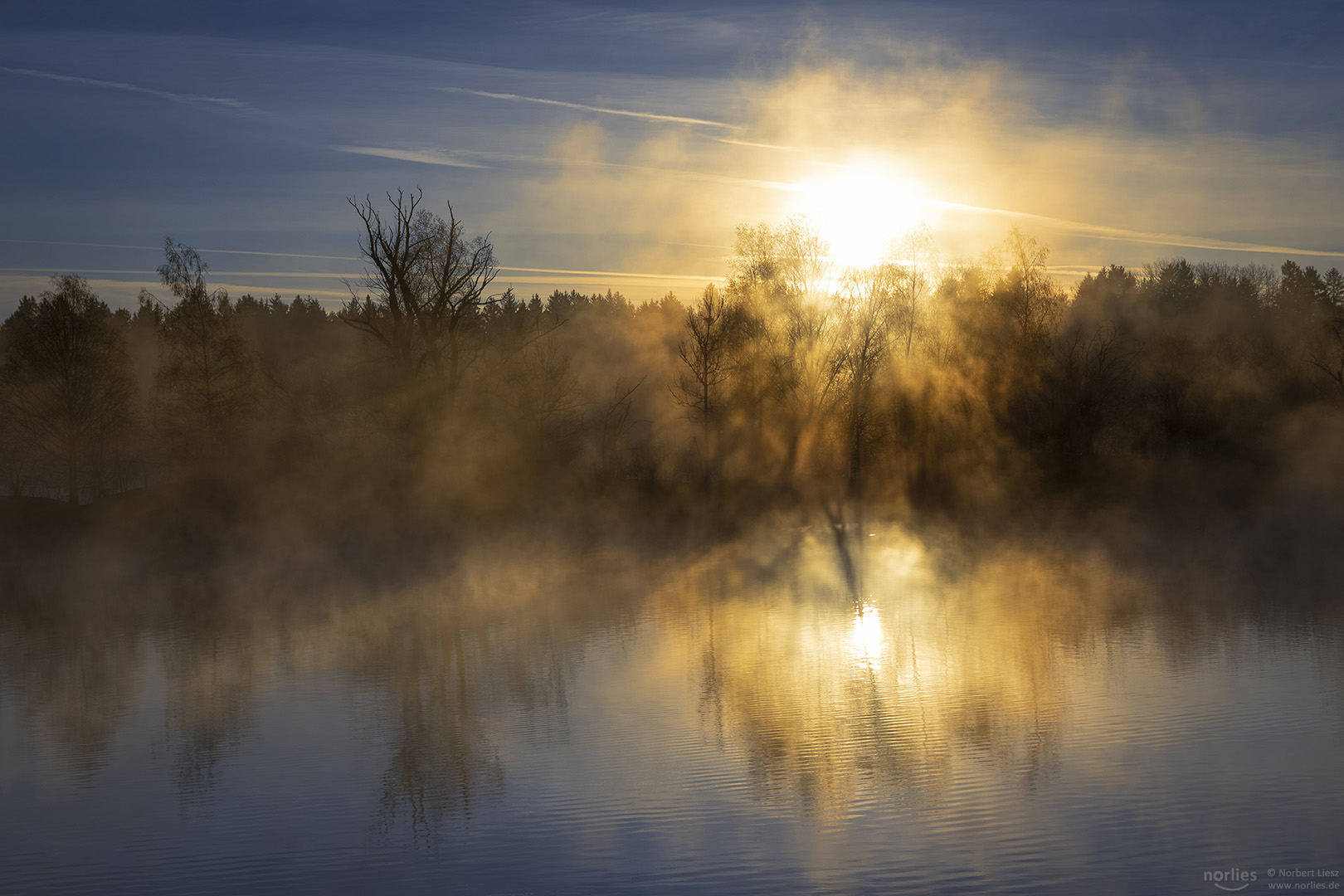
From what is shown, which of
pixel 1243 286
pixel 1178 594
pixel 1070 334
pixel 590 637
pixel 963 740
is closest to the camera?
pixel 963 740

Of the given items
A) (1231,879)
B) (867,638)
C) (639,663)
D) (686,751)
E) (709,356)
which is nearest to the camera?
(1231,879)

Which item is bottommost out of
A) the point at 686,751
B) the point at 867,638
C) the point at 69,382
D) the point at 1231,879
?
the point at 867,638

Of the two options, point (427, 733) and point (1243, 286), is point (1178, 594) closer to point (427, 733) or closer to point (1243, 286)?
point (427, 733)

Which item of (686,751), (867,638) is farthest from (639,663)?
(686,751)

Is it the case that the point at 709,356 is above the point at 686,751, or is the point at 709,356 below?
above

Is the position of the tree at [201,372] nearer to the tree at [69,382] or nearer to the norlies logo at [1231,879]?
the tree at [69,382]

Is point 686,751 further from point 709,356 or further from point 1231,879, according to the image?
point 709,356

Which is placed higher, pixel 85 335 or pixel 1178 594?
pixel 85 335

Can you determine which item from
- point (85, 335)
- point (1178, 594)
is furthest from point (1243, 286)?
point (85, 335)

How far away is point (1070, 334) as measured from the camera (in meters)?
57.4

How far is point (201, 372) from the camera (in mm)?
44062

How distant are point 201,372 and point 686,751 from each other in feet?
124

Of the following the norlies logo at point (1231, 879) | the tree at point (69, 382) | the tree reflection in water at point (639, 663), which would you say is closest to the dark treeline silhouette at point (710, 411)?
the tree at point (69, 382)

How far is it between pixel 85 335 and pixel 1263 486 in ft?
155
